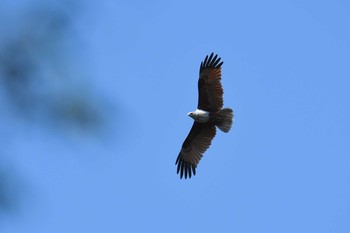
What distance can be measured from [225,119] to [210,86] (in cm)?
88

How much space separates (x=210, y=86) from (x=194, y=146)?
75.3 inches

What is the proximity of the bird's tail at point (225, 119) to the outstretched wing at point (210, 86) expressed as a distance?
143 mm

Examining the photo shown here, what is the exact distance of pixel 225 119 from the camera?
20688mm

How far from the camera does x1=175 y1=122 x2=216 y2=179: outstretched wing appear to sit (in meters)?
21.3

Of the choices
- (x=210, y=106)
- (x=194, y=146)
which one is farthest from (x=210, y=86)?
(x=194, y=146)

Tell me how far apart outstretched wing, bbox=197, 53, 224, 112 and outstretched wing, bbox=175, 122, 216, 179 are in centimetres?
62

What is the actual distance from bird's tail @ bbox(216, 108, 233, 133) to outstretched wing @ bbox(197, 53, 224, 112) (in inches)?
5.6

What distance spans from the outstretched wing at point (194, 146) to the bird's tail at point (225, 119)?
348 millimetres

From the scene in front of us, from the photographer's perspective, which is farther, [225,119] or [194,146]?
[194,146]

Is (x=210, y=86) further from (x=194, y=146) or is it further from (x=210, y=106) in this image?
(x=194, y=146)

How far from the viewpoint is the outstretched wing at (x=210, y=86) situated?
2044cm

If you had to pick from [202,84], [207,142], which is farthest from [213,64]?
[207,142]

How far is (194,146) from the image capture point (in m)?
21.7

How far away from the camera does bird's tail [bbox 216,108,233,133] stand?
20.6m
